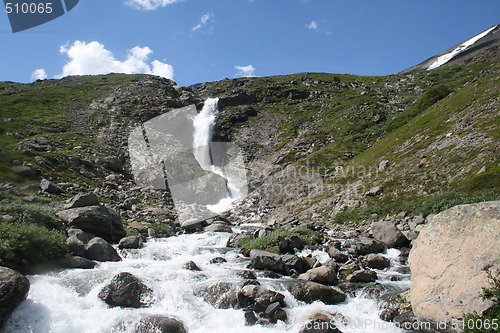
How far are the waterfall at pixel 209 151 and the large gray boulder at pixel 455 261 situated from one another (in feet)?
134

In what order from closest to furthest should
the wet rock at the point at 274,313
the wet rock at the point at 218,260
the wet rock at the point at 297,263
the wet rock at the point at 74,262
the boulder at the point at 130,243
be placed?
the wet rock at the point at 274,313, the wet rock at the point at 74,262, the wet rock at the point at 297,263, the wet rock at the point at 218,260, the boulder at the point at 130,243

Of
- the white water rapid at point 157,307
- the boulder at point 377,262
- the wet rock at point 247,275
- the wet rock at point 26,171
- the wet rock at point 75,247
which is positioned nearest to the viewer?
the white water rapid at point 157,307

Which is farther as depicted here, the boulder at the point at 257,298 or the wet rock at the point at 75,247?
the wet rock at the point at 75,247

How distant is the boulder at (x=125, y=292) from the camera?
1195 centimetres

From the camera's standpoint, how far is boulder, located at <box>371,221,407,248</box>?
73.4 feet

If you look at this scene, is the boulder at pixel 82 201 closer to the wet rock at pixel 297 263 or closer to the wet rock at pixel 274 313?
the wet rock at pixel 297 263

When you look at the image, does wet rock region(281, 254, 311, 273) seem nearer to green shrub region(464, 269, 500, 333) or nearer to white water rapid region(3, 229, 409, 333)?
white water rapid region(3, 229, 409, 333)

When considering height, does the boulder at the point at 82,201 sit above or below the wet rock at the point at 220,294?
above

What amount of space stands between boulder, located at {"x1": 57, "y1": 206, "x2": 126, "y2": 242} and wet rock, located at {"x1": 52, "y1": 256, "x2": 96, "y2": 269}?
5.92 m

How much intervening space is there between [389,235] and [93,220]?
21408mm

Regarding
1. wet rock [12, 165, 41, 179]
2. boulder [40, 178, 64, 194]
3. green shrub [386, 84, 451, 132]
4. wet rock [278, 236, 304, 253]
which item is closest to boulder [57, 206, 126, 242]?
boulder [40, 178, 64, 194]

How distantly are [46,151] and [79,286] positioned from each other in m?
36.4

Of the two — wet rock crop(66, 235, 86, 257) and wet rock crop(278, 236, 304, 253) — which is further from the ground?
wet rock crop(66, 235, 86, 257)

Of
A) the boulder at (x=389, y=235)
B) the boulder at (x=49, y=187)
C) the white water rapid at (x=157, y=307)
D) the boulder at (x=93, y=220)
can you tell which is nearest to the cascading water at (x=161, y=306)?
the white water rapid at (x=157, y=307)
